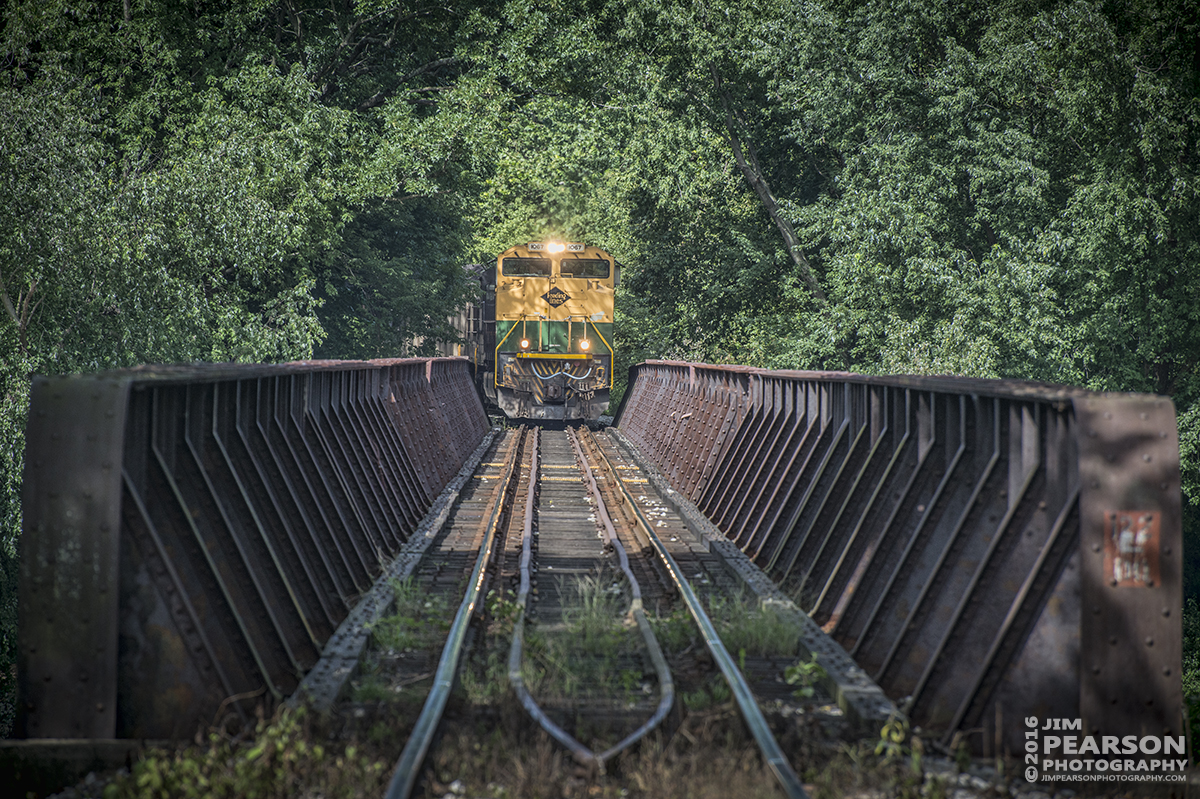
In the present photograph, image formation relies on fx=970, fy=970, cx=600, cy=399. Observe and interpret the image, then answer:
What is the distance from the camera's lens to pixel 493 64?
27.4 metres

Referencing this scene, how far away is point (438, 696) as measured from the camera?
4645mm

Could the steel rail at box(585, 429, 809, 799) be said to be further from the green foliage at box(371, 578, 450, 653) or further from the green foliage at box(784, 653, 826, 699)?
the green foliage at box(371, 578, 450, 653)

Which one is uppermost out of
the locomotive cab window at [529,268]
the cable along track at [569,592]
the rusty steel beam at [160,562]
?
the locomotive cab window at [529,268]

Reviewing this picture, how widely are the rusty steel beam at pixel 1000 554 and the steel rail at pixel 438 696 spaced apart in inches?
88.2

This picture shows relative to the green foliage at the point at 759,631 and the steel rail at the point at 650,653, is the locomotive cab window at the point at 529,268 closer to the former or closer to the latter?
the steel rail at the point at 650,653

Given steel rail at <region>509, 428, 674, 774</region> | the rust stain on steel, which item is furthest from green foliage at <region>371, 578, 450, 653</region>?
the rust stain on steel

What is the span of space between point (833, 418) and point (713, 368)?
537 cm

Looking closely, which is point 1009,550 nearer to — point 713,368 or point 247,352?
point 713,368

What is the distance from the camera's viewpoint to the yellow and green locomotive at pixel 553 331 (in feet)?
75.2

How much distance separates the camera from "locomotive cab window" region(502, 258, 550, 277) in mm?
23453

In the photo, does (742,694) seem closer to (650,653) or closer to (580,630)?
(650,653)

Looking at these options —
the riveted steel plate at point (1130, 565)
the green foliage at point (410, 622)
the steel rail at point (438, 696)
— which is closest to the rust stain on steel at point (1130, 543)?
the riveted steel plate at point (1130, 565)

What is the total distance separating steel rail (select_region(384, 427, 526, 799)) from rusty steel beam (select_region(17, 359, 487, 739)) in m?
0.75

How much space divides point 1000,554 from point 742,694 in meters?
1.43
